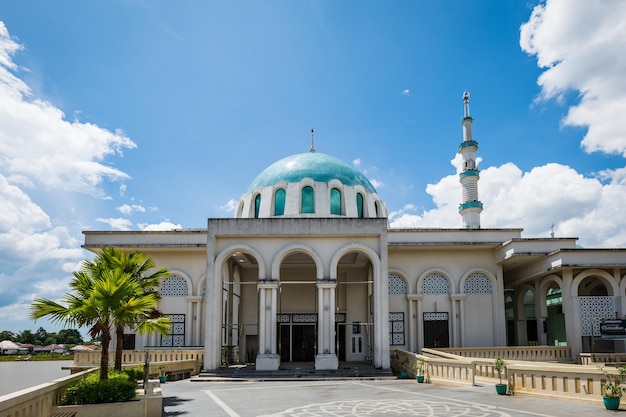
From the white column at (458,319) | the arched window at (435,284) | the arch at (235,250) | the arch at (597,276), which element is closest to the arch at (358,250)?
the arch at (235,250)

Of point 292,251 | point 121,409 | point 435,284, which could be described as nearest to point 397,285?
point 435,284

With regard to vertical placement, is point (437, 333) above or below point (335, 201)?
below

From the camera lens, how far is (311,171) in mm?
31203

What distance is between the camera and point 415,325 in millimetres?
28891

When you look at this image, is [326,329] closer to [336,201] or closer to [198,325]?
[198,325]

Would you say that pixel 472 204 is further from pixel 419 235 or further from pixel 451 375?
pixel 451 375

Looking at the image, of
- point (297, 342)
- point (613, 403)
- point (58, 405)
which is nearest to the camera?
point (58, 405)

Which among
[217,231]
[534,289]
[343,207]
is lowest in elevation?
[534,289]

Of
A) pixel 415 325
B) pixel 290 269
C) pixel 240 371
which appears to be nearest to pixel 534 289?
pixel 415 325

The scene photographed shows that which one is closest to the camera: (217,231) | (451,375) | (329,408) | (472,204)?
(329,408)

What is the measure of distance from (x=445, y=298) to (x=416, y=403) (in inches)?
635

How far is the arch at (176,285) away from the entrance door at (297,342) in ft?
18.2

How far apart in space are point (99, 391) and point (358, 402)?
642 centimetres

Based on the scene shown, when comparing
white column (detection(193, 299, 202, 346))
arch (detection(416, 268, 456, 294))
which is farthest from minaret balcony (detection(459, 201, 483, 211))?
white column (detection(193, 299, 202, 346))
